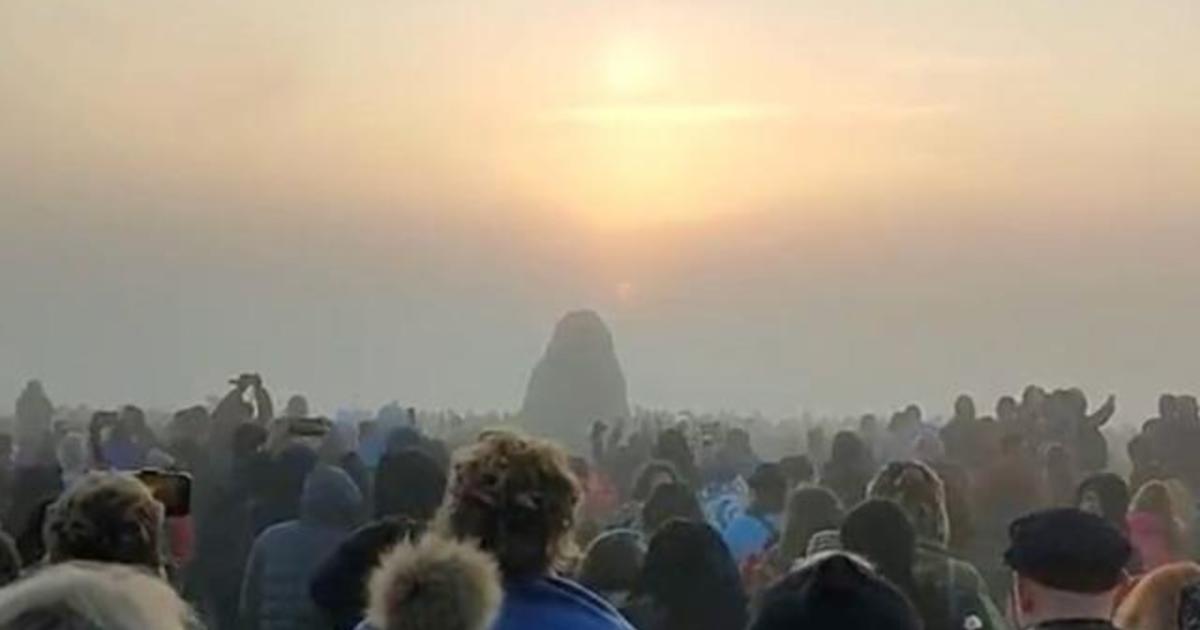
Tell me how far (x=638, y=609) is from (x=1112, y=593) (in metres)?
2.72

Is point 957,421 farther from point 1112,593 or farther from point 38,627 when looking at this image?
point 38,627

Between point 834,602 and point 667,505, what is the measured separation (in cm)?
527

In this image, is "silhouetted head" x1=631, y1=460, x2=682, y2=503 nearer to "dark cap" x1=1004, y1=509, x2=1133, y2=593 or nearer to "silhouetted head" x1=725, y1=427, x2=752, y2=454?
"silhouetted head" x1=725, y1=427, x2=752, y2=454

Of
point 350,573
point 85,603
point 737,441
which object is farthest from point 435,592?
point 737,441

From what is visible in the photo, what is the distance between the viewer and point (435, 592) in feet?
13.4

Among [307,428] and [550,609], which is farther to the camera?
[307,428]

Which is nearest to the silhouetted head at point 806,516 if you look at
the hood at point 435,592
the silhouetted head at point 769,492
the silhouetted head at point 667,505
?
the silhouetted head at point 667,505

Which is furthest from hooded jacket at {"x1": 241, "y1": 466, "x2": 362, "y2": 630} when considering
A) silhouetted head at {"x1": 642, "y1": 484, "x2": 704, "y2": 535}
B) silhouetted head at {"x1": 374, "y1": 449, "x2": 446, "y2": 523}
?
silhouetted head at {"x1": 642, "y1": 484, "x2": 704, "y2": 535}

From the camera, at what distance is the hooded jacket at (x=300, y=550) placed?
8.34 metres

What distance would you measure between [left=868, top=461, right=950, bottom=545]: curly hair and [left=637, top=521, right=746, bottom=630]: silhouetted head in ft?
2.04

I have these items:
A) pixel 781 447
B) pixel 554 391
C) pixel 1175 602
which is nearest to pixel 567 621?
pixel 1175 602

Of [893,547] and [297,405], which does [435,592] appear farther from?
[297,405]

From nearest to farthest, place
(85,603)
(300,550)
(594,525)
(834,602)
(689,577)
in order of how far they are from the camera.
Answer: (85,603), (834,602), (689,577), (300,550), (594,525)

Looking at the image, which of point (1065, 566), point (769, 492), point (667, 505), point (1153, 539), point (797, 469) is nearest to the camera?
point (1065, 566)
